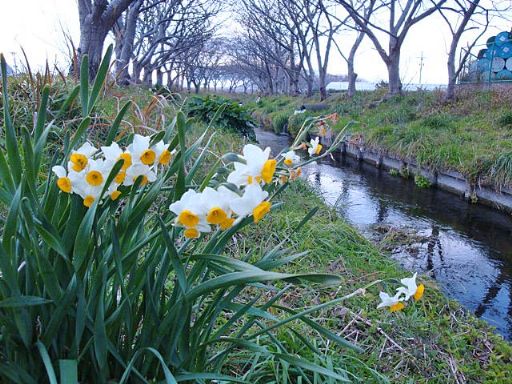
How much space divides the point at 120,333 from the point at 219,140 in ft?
11.8

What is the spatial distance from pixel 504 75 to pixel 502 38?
1.22 m

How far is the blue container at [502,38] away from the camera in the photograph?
36.0 ft

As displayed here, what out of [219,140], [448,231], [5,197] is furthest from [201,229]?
[448,231]

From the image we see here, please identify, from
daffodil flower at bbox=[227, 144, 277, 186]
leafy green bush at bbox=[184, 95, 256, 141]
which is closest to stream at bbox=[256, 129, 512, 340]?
leafy green bush at bbox=[184, 95, 256, 141]

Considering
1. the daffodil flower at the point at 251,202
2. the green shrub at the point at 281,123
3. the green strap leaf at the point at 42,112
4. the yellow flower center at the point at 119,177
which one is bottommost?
the green shrub at the point at 281,123

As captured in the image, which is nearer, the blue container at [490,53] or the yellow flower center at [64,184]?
the yellow flower center at [64,184]

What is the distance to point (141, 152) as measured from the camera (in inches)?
30.3

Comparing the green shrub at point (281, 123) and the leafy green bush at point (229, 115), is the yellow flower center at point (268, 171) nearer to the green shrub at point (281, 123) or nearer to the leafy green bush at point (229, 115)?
the leafy green bush at point (229, 115)

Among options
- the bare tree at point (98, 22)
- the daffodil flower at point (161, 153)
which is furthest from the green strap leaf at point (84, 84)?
the bare tree at point (98, 22)

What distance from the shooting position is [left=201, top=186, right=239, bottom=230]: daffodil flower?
2.14ft

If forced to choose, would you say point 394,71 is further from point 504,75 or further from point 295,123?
point 295,123

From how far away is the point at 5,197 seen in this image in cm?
85

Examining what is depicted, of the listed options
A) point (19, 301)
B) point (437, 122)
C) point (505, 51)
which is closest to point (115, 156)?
point (19, 301)

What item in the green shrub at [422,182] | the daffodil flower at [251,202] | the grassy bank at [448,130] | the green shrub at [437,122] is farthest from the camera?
the green shrub at [437,122]
